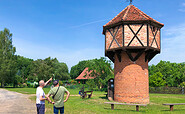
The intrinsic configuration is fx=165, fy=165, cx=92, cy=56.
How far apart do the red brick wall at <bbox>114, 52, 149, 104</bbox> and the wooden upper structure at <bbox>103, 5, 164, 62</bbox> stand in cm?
58

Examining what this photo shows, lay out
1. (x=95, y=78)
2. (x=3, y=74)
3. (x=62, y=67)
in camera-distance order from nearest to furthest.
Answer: (x=95, y=78), (x=3, y=74), (x=62, y=67)

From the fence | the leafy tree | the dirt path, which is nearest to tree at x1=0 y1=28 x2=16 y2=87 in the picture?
the leafy tree

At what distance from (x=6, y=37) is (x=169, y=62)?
167ft

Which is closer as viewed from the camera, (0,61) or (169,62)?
(0,61)

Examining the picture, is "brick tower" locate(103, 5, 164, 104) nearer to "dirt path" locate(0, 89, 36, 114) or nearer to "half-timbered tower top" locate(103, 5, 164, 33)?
"half-timbered tower top" locate(103, 5, 164, 33)

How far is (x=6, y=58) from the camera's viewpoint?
46562mm

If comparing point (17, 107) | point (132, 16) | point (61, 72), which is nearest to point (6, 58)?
point (61, 72)

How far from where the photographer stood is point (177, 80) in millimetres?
47500

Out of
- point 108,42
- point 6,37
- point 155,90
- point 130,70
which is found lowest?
point 155,90

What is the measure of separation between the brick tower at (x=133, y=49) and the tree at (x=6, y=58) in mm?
37607

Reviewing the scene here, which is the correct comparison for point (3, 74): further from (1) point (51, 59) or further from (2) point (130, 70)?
(2) point (130, 70)

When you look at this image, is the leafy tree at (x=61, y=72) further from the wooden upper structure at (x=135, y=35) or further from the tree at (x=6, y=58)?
the wooden upper structure at (x=135, y=35)

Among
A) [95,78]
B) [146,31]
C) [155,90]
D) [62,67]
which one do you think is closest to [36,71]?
[62,67]

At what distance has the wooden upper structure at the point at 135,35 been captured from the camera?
14.3 meters
